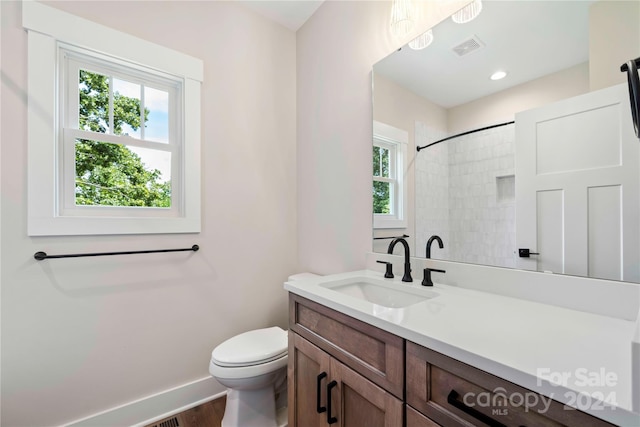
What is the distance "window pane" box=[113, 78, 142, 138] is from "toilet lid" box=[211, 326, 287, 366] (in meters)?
1.39

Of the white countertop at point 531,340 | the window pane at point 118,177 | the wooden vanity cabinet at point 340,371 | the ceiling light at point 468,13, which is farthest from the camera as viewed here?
the window pane at point 118,177

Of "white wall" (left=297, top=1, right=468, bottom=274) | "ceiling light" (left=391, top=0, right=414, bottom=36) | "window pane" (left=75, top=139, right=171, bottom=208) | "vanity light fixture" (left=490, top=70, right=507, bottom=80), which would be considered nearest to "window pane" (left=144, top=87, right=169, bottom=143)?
"window pane" (left=75, top=139, right=171, bottom=208)

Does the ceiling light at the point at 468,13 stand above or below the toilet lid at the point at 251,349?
above

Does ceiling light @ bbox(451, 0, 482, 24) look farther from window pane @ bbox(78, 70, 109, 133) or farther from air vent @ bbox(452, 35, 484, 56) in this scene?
window pane @ bbox(78, 70, 109, 133)

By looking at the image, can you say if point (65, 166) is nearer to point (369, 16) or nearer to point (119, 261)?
point (119, 261)

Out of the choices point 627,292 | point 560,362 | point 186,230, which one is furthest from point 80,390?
point 627,292

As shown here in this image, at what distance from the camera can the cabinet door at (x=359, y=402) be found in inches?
29.6

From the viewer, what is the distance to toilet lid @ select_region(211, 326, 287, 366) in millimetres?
1384

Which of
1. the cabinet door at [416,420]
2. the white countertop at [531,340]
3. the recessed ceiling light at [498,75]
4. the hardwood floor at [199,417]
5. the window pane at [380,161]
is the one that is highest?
the recessed ceiling light at [498,75]

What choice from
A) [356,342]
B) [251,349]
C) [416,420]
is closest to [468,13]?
[356,342]

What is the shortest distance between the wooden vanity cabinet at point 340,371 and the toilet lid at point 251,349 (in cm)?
27

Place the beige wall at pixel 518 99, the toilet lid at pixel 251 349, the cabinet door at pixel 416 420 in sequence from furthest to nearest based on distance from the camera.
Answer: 1. the toilet lid at pixel 251 349
2. the beige wall at pixel 518 99
3. the cabinet door at pixel 416 420

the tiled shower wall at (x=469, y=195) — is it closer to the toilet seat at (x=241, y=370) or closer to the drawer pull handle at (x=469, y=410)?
the drawer pull handle at (x=469, y=410)

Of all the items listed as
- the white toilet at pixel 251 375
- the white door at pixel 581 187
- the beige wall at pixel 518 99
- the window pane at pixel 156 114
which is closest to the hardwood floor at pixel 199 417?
the white toilet at pixel 251 375
